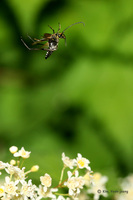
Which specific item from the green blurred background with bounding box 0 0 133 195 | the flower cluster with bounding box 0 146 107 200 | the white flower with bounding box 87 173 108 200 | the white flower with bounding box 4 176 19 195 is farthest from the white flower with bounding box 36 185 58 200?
the green blurred background with bounding box 0 0 133 195

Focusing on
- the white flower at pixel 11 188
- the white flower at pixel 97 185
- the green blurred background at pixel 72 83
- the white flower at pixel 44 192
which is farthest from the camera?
the green blurred background at pixel 72 83

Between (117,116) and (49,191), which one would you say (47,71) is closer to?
(117,116)

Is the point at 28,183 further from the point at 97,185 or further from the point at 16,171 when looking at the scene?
the point at 97,185

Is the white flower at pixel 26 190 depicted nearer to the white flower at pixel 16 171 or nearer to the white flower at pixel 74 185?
the white flower at pixel 16 171

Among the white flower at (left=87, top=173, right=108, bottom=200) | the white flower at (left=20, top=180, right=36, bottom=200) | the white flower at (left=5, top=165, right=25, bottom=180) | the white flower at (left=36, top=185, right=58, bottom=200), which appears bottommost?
the white flower at (left=20, top=180, right=36, bottom=200)

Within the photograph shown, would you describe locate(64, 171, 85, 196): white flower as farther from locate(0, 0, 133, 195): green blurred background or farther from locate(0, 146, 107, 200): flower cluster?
locate(0, 0, 133, 195): green blurred background

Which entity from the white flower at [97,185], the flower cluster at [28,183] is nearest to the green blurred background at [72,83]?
the white flower at [97,185]

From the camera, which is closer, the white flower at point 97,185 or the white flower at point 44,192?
the white flower at point 44,192

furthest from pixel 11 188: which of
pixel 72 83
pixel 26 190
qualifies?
pixel 72 83
